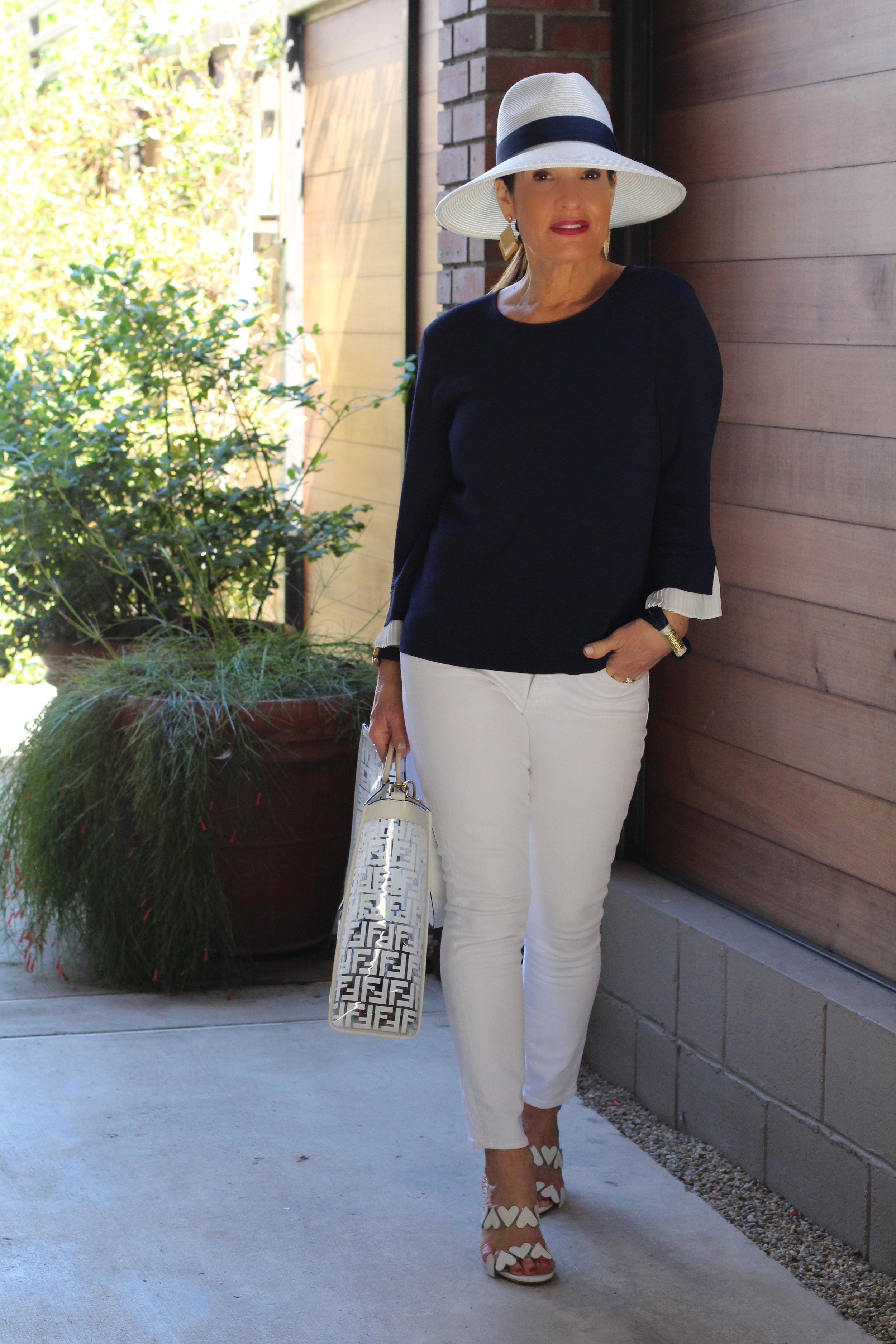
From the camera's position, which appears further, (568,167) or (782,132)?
(782,132)

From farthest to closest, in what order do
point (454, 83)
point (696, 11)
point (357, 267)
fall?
point (357, 267)
point (454, 83)
point (696, 11)

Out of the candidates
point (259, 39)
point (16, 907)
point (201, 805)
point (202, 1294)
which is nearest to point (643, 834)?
point (201, 805)

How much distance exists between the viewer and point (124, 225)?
6316 mm

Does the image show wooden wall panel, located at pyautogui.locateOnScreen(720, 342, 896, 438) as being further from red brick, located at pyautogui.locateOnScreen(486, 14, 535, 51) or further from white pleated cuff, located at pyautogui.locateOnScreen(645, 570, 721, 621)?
red brick, located at pyautogui.locateOnScreen(486, 14, 535, 51)

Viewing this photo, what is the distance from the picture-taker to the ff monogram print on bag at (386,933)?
208 cm

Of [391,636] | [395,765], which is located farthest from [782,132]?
[395,765]

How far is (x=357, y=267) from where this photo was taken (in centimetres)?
462

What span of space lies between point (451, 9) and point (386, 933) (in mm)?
1965

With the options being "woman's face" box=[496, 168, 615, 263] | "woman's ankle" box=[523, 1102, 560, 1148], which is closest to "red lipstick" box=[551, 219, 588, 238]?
"woman's face" box=[496, 168, 615, 263]

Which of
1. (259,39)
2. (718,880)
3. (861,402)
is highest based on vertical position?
(259,39)

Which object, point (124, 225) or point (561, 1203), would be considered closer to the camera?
point (561, 1203)

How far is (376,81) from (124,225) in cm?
222

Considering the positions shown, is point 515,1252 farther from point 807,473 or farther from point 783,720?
point 807,473

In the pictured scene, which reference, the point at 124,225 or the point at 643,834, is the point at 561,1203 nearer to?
the point at 643,834
